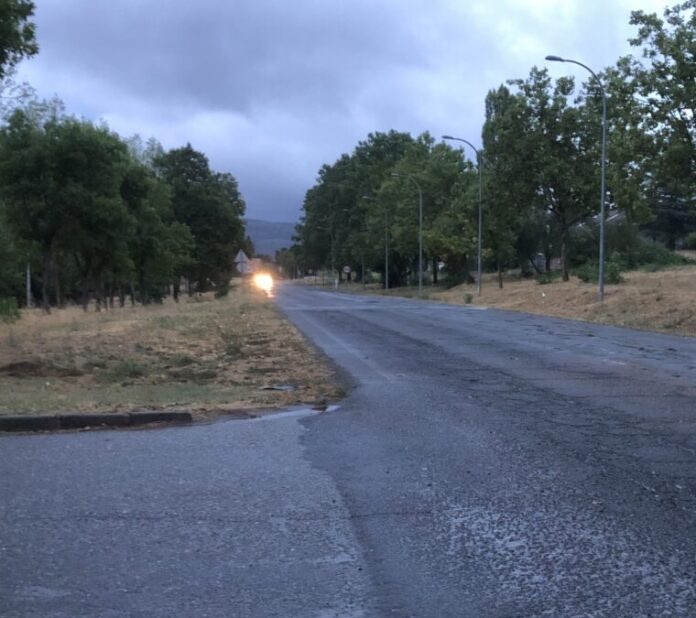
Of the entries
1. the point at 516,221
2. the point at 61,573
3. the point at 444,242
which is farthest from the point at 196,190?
the point at 61,573

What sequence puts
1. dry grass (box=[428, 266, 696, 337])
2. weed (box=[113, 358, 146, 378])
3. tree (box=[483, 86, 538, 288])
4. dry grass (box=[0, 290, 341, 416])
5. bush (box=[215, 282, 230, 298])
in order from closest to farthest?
dry grass (box=[0, 290, 341, 416]) → weed (box=[113, 358, 146, 378]) → dry grass (box=[428, 266, 696, 337]) → tree (box=[483, 86, 538, 288]) → bush (box=[215, 282, 230, 298])

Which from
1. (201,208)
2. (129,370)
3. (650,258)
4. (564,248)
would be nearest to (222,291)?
(201,208)

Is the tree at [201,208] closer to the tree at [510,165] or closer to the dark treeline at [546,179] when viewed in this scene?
the dark treeline at [546,179]

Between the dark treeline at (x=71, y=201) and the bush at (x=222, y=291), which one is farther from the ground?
the dark treeline at (x=71, y=201)

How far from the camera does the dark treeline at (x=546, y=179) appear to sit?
27.2 metres

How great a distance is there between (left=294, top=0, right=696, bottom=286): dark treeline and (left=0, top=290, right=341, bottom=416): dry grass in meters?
14.4

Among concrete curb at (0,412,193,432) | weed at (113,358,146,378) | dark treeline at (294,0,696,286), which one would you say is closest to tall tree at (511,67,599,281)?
dark treeline at (294,0,696,286)

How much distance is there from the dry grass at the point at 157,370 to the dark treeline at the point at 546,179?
14.4 meters

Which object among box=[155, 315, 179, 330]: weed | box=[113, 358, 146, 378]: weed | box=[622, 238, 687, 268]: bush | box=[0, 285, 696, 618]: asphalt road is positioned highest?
box=[622, 238, 687, 268]: bush

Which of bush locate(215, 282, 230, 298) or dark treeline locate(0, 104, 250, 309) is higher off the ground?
dark treeline locate(0, 104, 250, 309)

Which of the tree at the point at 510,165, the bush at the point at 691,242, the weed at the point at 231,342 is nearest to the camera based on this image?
the weed at the point at 231,342

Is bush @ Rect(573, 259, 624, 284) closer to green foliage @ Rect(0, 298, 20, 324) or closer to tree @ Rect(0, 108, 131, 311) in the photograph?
tree @ Rect(0, 108, 131, 311)

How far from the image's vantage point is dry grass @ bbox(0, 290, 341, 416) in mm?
10656

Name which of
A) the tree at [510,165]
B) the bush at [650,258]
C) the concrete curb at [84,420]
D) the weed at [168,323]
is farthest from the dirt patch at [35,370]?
the bush at [650,258]
